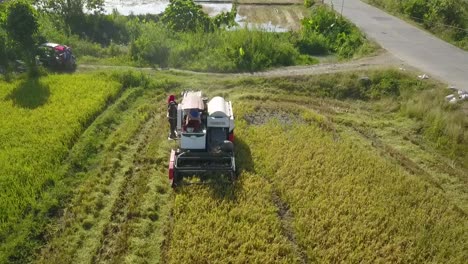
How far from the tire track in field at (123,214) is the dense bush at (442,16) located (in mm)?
22348

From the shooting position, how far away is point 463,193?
13742 mm

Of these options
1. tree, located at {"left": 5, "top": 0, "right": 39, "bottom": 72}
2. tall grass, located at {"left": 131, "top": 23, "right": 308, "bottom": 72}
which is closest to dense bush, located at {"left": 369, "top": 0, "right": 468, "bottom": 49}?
tall grass, located at {"left": 131, "top": 23, "right": 308, "bottom": 72}

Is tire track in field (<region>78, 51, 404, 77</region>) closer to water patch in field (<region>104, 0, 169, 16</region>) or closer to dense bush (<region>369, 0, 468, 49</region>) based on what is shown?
dense bush (<region>369, 0, 468, 49</region>)

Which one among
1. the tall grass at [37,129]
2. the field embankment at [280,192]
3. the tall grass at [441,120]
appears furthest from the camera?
the tall grass at [441,120]

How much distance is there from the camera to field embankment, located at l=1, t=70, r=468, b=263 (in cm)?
1081

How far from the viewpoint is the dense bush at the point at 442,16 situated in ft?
90.2

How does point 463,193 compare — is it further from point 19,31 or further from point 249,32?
point 19,31

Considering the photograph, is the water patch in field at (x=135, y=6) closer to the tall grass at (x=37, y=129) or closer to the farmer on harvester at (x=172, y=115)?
the tall grass at (x=37, y=129)

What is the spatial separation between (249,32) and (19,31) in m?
12.7

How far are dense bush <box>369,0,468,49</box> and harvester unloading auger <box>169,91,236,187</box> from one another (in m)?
19.5

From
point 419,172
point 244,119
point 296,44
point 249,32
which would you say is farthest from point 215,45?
point 419,172

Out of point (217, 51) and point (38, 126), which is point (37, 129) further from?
point (217, 51)

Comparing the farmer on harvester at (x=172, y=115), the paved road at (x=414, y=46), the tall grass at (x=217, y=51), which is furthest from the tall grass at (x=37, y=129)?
the paved road at (x=414, y=46)

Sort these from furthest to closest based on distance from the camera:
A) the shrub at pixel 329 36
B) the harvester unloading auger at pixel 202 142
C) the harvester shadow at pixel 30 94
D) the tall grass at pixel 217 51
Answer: the shrub at pixel 329 36, the tall grass at pixel 217 51, the harvester shadow at pixel 30 94, the harvester unloading auger at pixel 202 142
